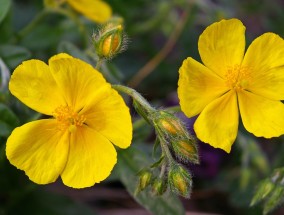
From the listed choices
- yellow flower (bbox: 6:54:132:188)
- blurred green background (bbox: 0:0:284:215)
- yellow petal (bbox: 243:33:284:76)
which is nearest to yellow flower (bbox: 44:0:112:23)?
blurred green background (bbox: 0:0:284:215)

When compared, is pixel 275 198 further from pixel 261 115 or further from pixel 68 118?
pixel 68 118

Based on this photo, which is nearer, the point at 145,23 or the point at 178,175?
the point at 178,175

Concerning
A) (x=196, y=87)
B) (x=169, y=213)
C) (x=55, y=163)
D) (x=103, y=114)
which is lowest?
(x=169, y=213)

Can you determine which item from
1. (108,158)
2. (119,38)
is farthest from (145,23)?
(108,158)

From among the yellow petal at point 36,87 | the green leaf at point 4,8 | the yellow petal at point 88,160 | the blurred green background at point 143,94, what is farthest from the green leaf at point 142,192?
the green leaf at point 4,8

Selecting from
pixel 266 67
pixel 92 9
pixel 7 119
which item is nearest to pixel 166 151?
pixel 266 67

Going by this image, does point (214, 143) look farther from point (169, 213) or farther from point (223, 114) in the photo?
point (169, 213)

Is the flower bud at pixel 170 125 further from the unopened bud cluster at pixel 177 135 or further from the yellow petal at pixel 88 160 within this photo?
the yellow petal at pixel 88 160
